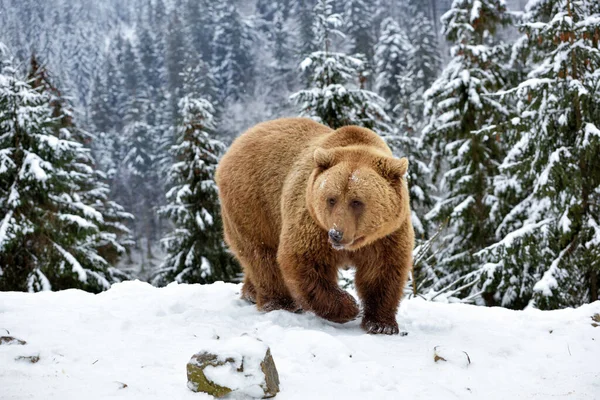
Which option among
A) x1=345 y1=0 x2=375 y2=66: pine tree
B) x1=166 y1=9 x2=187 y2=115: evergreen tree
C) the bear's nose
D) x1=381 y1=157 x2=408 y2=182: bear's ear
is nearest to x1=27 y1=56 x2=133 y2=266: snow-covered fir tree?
x1=381 y1=157 x2=408 y2=182: bear's ear

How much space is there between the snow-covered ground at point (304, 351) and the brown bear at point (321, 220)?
0.36 metres

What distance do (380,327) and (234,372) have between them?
2206 millimetres

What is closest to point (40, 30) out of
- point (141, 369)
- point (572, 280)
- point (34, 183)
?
point (34, 183)

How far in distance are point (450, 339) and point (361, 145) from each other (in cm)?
211

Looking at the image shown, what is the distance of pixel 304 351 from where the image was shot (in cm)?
379

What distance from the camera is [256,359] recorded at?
3.08 m

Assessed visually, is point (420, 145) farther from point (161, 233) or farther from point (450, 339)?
point (161, 233)

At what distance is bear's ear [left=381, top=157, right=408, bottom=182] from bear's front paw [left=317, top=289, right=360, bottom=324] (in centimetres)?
129

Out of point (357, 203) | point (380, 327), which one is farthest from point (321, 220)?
point (380, 327)

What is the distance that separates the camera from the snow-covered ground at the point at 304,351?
3.13m

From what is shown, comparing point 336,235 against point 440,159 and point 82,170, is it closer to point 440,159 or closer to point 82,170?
point 440,159

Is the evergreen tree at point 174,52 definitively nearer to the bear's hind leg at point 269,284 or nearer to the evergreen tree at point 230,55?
the evergreen tree at point 230,55

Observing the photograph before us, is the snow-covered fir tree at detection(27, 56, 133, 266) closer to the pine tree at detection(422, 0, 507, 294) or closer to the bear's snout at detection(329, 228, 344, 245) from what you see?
the pine tree at detection(422, 0, 507, 294)

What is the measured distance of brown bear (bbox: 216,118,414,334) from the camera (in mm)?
4559
